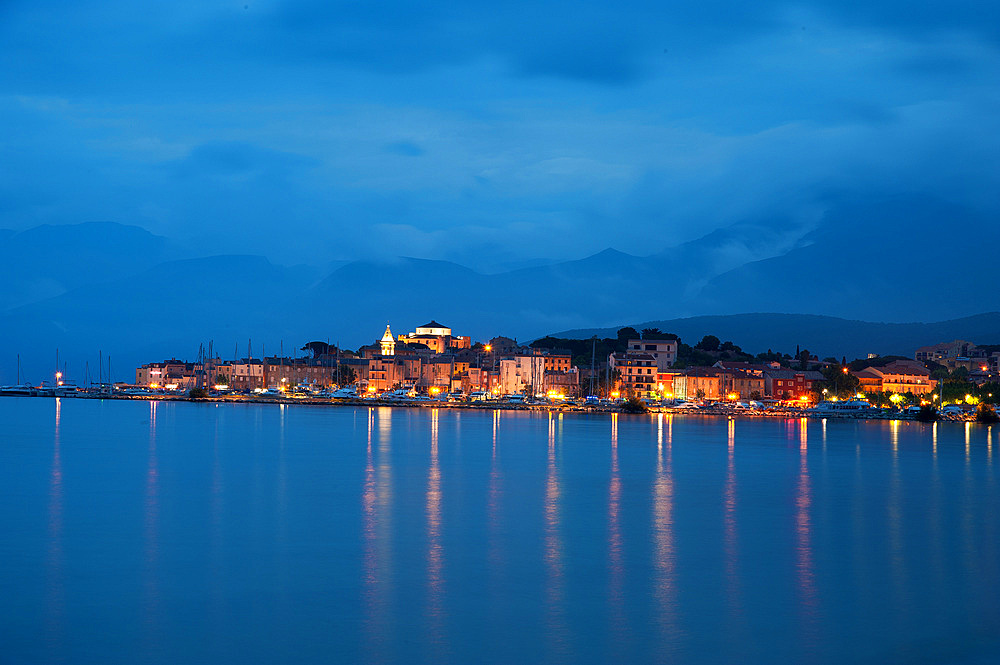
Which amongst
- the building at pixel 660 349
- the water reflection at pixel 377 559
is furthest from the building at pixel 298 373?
the water reflection at pixel 377 559

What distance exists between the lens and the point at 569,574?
14.1 m

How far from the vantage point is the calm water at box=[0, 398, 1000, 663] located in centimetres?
1084

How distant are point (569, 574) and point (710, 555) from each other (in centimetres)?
273

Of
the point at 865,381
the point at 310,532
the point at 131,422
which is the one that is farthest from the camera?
the point at 865,381

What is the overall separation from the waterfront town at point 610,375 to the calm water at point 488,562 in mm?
61370

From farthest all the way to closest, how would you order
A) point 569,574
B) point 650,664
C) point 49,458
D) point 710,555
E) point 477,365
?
point 477,365 → point 49,458 → point 710,555 → point 569,574 → point 650,664

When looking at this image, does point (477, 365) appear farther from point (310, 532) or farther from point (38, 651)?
point (38, 651)

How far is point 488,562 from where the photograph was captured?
15.0 metres

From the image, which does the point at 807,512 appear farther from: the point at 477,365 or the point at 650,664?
the point at 477,365

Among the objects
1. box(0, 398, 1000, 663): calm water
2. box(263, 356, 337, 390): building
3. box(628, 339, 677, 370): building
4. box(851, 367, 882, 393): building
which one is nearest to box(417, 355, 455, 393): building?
box(263, 356, 337, 390): building

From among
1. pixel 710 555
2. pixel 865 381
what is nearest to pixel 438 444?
pixel 710 555

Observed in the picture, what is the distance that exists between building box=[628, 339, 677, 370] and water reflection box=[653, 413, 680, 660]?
67674 mm

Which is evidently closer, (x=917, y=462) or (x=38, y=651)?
(x=38, y=651)

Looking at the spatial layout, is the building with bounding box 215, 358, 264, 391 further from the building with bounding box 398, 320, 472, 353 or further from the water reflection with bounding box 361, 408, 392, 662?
the water reflection with bounding box 361, 408, 392, 662
